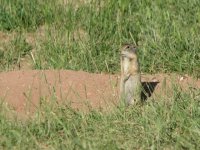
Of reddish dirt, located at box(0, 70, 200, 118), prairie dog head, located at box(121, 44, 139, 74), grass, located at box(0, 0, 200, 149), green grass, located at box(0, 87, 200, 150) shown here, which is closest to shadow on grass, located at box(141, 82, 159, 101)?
reddish dirt, located at box(0, 70, 200, 118)

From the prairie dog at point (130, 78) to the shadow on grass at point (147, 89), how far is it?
0.29ft

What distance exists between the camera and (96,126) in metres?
4.52

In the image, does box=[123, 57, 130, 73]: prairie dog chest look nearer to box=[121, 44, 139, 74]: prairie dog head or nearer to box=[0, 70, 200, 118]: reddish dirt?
box=[121, 44, 139, 74]: prairie dog head

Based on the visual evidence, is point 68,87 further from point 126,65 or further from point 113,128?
point 113,128

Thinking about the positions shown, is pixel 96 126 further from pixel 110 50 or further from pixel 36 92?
pixel 110 50

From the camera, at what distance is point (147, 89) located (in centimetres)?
557

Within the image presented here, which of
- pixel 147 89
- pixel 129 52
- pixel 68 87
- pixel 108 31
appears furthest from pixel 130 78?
pixel 108 31

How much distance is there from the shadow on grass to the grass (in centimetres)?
37

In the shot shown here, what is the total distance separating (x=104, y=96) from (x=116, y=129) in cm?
100

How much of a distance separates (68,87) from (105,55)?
2.92 feet

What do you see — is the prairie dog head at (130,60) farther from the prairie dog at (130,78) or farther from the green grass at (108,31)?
the green grass at (108,31)

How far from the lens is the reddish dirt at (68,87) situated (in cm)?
523

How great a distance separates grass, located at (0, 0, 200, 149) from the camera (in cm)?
427

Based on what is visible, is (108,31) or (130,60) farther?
(108,31)
